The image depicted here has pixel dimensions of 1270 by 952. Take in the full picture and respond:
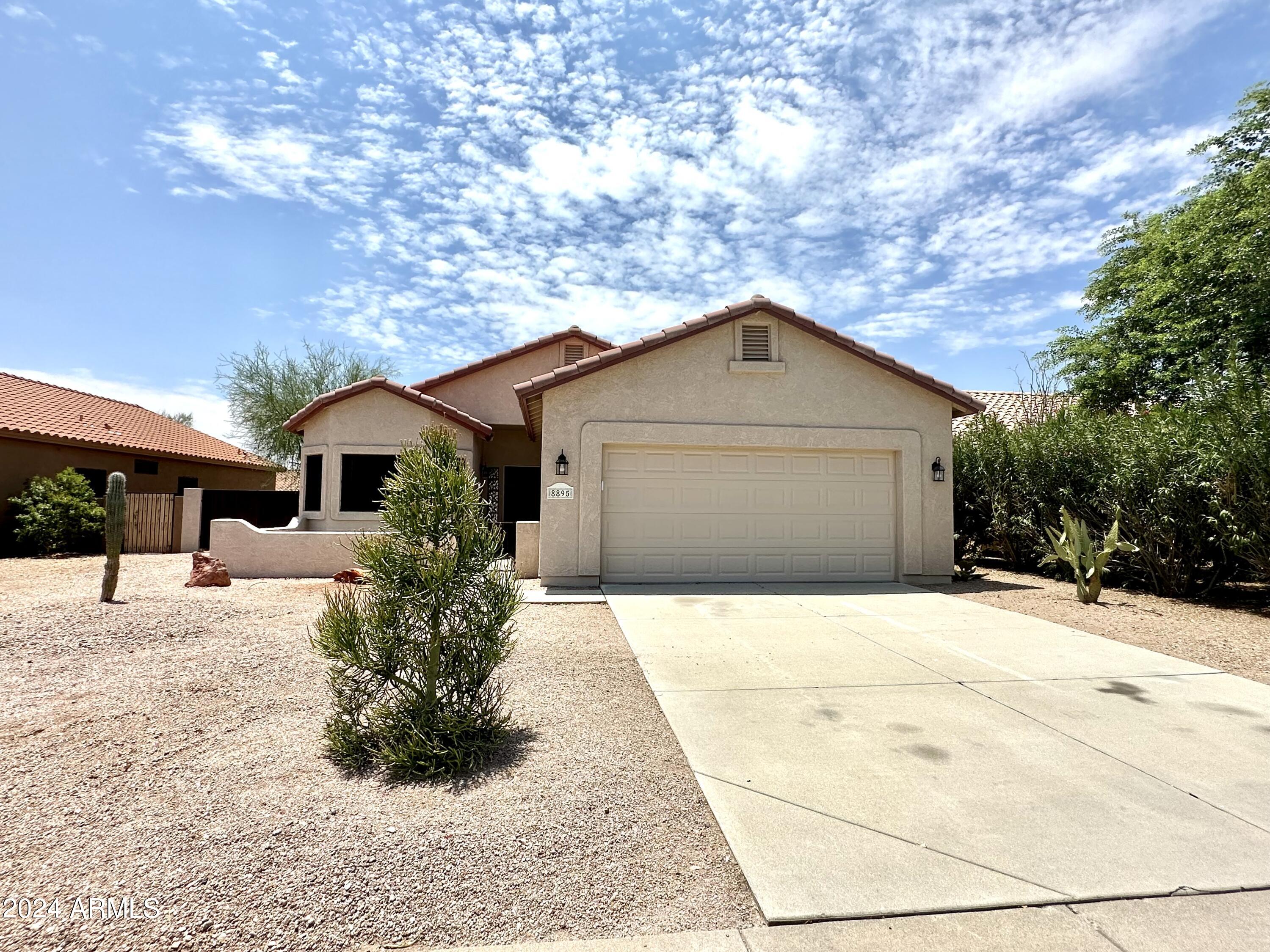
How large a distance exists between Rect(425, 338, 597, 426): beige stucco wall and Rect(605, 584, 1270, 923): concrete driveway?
12.1 metres

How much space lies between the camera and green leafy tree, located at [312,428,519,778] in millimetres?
3939

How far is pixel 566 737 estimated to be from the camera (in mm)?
4289

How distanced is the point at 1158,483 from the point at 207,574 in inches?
614

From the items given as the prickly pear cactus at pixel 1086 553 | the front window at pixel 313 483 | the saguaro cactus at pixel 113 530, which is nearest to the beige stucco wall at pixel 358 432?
the front window at pixel 313 483

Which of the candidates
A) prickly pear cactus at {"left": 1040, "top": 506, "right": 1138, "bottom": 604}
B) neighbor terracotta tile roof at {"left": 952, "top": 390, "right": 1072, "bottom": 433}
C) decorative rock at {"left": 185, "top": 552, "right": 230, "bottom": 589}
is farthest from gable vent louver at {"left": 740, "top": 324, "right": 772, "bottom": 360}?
neighbor terracotta tile roof at {"left": 952, "top": 390, "right": 1072, "bottom": 433}

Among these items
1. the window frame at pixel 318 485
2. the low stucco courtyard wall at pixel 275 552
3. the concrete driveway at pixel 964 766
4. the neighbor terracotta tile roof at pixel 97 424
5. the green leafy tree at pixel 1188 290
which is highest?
the green leafy tree at pixel 1188 290

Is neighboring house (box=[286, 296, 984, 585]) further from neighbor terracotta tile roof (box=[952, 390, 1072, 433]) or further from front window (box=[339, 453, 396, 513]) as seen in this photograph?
neighbor terracotta tile roof (box=[952, 390, 1072, 433])

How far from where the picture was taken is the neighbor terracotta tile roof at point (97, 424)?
55.2ft

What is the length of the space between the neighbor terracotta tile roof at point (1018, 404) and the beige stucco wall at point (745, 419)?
37.0 feet

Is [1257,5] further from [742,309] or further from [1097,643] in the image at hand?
[1097,643]

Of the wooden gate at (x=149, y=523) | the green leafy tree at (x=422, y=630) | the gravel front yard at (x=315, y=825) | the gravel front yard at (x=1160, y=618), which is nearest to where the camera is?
the gravel front yard at (x=315, y=825)

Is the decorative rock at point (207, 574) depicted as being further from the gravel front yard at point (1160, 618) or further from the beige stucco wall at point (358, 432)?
the gravel front yard at point (1160, 618)

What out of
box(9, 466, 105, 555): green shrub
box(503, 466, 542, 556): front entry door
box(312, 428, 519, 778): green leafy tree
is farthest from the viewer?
box(503, 466, 542, 556): front entry door

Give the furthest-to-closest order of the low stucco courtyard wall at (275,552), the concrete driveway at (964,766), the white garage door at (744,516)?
the low stucco courtyard wall at (275,552) → the white garage door at (744,516) → the concrete driveway at (964,766)
